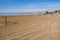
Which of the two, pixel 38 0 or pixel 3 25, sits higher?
pixel 38 0

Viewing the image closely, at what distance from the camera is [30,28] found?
2.32ft

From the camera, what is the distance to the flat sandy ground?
0.67 metres

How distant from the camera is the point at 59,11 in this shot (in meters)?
0.81

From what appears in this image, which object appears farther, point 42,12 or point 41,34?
point 42,12

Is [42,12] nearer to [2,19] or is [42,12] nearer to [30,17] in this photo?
[30,17]

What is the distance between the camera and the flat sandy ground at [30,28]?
0.67 meters

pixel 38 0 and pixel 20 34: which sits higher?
pixel 38 0

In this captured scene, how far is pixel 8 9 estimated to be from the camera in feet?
2.46

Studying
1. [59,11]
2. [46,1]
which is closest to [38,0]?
[46,1]

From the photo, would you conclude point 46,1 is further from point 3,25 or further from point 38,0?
→ point 3,25

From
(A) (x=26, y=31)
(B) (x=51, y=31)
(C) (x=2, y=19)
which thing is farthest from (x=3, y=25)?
(B) (x=51, y=31)

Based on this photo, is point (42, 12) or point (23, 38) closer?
point (23, 38)

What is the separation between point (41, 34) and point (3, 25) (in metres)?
0.22

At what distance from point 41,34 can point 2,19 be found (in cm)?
24
